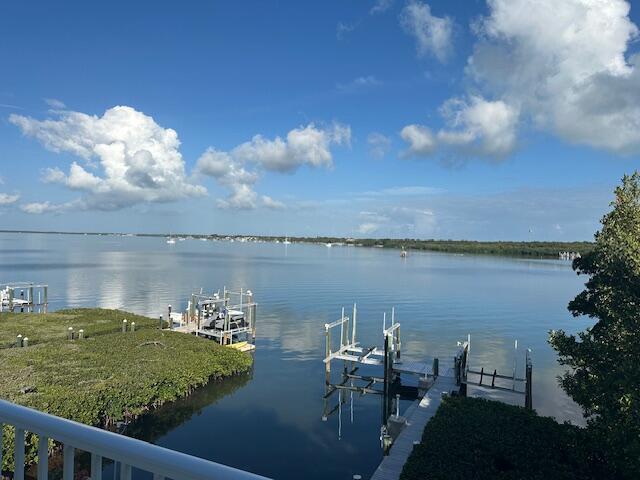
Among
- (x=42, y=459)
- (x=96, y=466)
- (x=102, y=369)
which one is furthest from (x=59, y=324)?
(x=96, y=466)

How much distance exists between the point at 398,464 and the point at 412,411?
6.81m

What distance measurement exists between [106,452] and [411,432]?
56.3 ft

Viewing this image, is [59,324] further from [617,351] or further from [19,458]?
[19,458]

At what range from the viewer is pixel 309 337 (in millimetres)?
37281

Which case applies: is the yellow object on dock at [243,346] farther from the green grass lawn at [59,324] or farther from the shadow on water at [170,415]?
the green grass lawn at [59,324]

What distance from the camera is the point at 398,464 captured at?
49.3ft

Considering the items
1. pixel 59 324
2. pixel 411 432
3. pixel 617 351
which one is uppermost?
pixel 617 351

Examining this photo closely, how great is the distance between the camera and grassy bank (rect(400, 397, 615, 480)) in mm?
13156

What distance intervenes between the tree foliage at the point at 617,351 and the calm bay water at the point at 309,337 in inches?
359

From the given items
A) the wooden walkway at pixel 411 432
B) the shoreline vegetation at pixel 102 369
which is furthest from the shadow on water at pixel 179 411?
the wooden walkway at pixel 411 432

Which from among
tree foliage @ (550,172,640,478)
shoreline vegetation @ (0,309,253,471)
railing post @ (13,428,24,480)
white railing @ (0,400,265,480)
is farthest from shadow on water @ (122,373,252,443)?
white railing @ (0,400,265,480)

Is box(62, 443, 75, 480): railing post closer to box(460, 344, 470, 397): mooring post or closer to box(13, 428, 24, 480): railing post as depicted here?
box(13, 428, 24, 480): railing post

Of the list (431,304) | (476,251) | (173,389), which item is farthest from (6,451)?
(476,251)

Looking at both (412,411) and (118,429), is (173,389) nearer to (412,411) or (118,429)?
(118,429)
